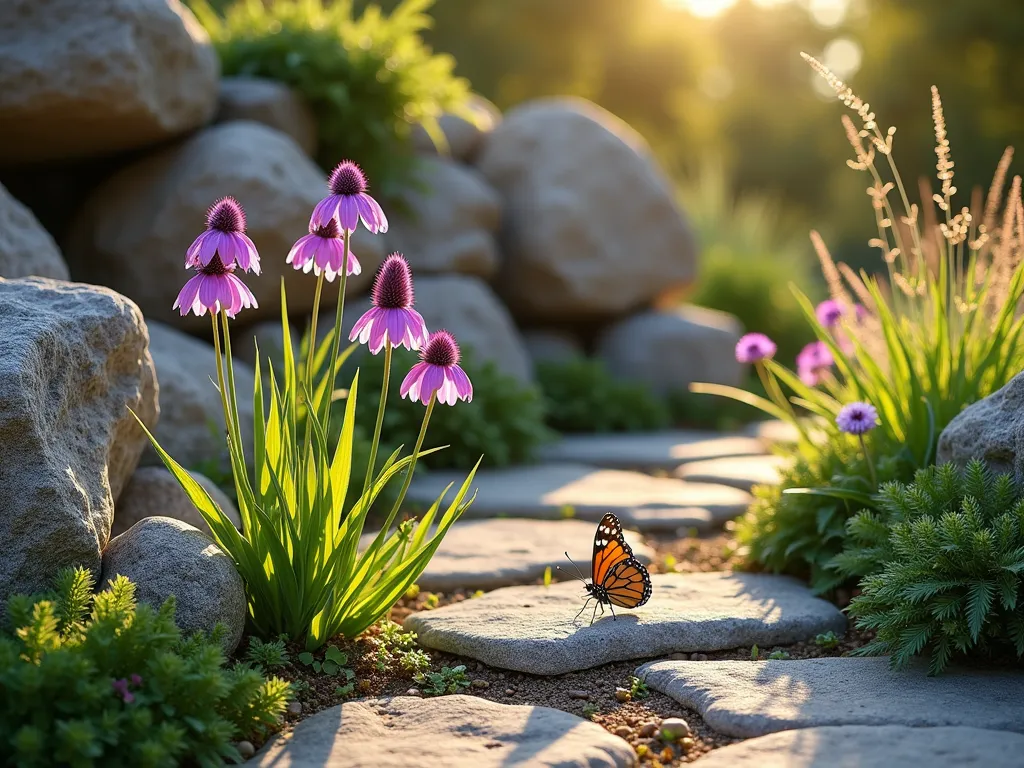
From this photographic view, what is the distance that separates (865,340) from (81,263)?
4.18 metres

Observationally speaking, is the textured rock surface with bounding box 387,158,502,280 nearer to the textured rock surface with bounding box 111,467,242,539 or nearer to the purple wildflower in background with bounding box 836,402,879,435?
the textured rock surface with bounding box 111,467,242,539

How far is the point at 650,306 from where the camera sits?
8766 mm

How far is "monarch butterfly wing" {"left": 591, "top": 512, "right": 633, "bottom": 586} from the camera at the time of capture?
10.5 ft

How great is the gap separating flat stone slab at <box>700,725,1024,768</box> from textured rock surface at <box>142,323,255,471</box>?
2578mm

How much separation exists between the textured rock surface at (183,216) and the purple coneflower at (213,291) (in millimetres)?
2758

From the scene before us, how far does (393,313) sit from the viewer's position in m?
2.66

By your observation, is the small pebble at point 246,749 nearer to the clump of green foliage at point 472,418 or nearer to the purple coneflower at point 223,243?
the purple coneflower at point 223,243

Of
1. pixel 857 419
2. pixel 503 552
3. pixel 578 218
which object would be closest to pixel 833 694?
pixel 857 419

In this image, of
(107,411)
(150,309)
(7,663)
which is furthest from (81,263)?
(7,663)

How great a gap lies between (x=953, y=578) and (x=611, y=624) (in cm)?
102

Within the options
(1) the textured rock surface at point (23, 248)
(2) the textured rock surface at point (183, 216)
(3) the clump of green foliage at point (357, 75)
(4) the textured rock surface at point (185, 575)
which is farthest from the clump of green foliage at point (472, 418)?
(4) the textured rock surface at point (185, 575)

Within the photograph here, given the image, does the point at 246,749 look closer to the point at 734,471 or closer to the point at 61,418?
the point at 61,418

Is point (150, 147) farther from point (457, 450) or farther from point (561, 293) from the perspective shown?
point (561, 293)

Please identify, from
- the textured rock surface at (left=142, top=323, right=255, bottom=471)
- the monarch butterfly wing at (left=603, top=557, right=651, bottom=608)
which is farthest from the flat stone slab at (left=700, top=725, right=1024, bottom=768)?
the textured rock surface at (left=142, top=323, right=255, bottom=471)
